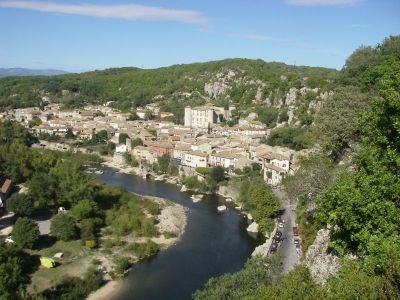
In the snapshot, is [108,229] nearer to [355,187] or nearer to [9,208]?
[9,208]

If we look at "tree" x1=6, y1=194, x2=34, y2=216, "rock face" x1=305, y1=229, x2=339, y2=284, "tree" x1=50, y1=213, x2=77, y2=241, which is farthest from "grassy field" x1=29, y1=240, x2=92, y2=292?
"rock face" x1=305, y1=229, x2=339, y2=284

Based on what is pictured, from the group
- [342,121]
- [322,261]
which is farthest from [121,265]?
[322,261]

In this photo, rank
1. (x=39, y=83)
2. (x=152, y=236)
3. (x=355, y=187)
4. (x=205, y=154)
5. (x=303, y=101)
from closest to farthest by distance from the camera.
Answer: (x=355, y=187), (x=152, y=236), (x=205, y=154), (x=303, y=101), (x=39, y=83)

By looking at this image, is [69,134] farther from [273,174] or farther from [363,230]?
[363,230]

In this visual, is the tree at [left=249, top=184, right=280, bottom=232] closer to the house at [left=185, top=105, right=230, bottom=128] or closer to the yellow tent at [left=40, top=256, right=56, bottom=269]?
the yellow tent at [left=40, top=256, right=56, bottom=269]

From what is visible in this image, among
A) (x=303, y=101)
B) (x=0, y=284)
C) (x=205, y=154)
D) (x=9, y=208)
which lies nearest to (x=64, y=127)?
(x=205, y=154)
